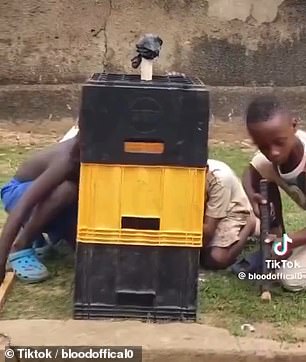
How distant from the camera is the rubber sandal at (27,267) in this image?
3.91 metres

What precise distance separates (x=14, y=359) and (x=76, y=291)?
393 millimetres

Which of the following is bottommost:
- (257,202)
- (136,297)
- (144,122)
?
(136,297)

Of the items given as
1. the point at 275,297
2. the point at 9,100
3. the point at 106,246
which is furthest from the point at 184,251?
the point at 9,100

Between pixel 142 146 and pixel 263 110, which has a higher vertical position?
pixel 263 110

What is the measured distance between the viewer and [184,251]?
3.45m

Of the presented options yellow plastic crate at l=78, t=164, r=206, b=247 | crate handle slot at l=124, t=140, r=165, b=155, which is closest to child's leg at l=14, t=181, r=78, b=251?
yellow plastic crate at l=78, t=164, r=206, b=247

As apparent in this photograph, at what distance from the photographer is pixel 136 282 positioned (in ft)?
11.4

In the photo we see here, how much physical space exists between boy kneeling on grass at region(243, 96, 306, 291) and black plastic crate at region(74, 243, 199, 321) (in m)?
0.63

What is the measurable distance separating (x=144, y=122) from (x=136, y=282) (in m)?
0.66

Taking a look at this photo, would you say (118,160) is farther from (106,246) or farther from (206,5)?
(206,5)

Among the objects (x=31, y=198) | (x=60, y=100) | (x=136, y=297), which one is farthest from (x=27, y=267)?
(x=60, y=100)

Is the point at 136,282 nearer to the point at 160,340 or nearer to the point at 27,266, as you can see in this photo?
the point at 160,340

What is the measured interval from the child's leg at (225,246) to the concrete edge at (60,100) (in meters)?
4.17

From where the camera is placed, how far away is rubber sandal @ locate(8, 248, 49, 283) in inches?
154
